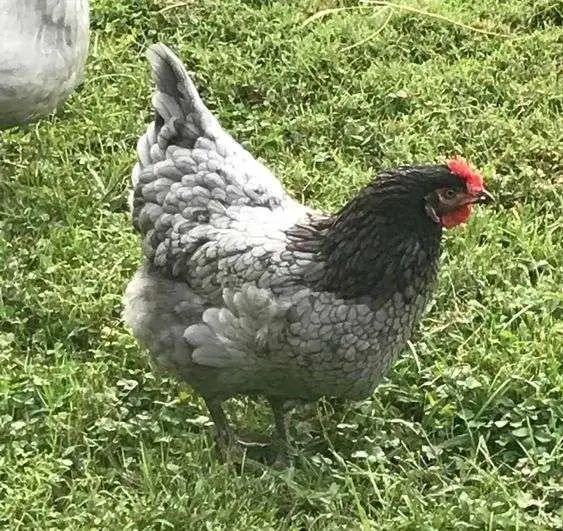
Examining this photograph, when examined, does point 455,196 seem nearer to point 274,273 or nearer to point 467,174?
point 467,174

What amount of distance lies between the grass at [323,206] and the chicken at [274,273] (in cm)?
29

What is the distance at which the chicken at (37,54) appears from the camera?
3926 mm

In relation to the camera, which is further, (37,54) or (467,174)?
(37,54)

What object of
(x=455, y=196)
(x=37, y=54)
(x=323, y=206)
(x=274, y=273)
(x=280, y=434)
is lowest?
(x=280, y=434)

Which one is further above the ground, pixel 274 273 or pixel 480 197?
pixel 480 197

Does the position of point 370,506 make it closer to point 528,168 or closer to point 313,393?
point 313,393

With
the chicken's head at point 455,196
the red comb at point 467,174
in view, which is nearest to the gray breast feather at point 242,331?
the chicken's head at point 455,196

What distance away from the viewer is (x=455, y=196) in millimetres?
2977

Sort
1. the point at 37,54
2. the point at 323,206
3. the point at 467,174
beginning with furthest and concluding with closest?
the point at 323,206 → the point at 37,54 → the point at 467,174

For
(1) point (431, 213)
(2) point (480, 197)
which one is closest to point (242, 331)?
(1) point (431, 213)

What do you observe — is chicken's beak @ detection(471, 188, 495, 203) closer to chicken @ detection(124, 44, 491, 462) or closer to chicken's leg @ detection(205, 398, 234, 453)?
chicken @ detection(124, 44, 491, 462)

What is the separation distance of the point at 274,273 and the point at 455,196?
544 mm

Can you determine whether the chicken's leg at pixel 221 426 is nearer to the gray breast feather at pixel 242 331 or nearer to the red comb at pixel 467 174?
the gray breast feather at pixel 242 331

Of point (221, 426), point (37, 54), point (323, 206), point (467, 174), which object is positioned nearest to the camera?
point (467, 174)
